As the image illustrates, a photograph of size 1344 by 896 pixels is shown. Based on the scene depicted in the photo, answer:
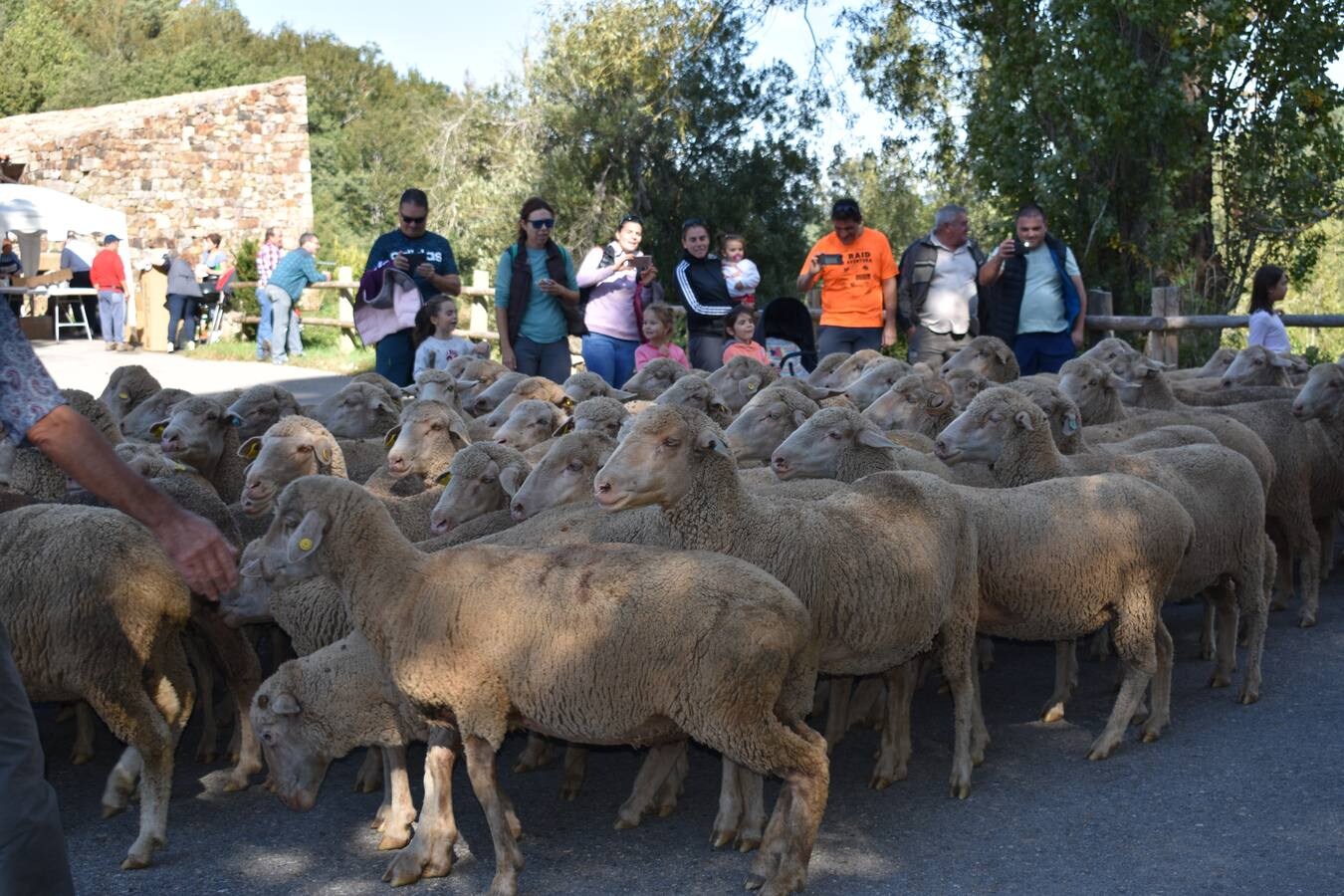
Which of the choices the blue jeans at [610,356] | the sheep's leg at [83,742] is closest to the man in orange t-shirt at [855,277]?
the blue jeans at [610,356]

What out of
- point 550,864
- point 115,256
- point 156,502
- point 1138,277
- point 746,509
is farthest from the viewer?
point 115,256

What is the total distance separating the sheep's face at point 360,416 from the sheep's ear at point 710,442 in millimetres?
3463

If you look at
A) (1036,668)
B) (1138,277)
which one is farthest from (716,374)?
(1138,277)

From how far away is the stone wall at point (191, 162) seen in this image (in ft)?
93.4

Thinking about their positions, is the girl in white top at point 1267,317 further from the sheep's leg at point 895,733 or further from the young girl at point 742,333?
the sheep's leg at point 895,733

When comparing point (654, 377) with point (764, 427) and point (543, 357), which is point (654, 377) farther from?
point (764, 427)

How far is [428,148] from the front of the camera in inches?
1199

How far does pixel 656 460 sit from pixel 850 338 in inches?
231

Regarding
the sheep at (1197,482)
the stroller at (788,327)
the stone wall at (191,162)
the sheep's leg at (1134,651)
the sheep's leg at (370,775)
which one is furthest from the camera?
the stone wall at (191,162)

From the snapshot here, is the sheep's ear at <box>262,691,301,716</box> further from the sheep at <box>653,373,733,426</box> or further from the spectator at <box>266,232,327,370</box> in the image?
the spectator at <box>266,232,327,370</box>

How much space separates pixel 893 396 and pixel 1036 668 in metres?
1.60

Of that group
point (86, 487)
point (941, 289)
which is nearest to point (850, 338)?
point (941, 289)

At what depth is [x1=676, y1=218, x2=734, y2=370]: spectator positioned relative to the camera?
10.4 m

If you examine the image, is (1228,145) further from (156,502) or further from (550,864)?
(156,502)
